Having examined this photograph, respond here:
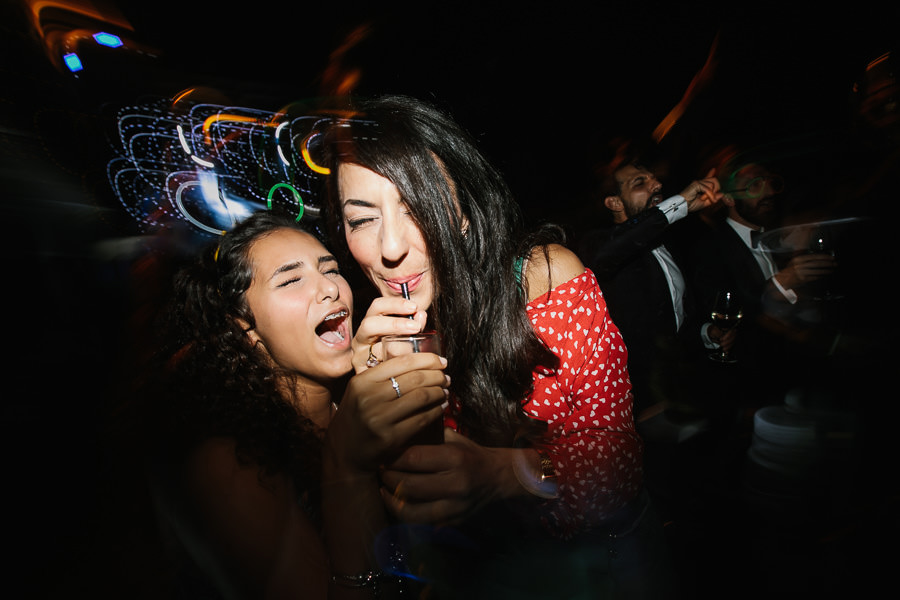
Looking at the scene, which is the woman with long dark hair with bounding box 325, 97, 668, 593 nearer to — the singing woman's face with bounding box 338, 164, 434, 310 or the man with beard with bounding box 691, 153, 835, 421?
the singing woman's face with bounding box 338, 164, 434, 310

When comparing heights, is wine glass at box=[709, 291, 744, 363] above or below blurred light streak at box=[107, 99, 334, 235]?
below

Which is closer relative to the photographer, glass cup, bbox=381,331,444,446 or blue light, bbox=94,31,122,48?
glass cup, bbox=381,331,444,446

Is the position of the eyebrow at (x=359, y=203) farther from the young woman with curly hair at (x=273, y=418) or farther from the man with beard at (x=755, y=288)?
the man with beard at (x=755, y=288)

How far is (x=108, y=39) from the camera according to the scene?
8.75 feet

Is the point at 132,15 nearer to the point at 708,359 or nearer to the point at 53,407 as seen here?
the point at 53,407

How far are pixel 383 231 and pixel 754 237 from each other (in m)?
3.30

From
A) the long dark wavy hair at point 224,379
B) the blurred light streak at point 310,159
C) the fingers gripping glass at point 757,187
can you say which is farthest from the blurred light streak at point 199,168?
the fingers gripping glass at point 757,187

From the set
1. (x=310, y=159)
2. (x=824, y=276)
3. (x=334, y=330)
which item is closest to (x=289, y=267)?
(x=334, y=330)

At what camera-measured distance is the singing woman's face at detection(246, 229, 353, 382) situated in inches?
62.4

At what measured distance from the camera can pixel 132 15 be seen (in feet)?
8.59

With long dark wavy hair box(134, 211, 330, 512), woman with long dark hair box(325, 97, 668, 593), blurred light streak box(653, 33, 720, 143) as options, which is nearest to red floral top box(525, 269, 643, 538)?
woman with long dark hair box(325, 97, 668, 593)

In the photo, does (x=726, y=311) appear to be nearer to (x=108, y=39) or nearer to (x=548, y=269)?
(x=548, y=269)

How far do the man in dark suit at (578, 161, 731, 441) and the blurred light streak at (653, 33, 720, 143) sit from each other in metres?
0.96

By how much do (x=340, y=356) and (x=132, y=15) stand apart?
3.10 meters
